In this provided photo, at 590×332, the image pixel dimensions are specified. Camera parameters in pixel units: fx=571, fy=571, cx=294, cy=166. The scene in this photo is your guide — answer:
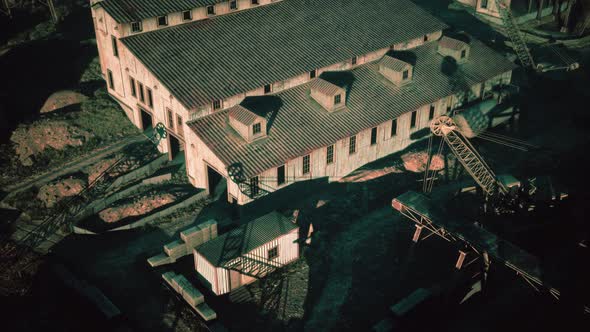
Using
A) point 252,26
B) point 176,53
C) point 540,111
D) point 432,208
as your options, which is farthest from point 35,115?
point 540,111

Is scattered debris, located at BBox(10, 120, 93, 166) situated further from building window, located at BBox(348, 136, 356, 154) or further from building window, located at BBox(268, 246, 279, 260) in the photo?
building window, located at BBox(348, 136, 356, 154)

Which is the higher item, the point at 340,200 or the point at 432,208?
the point at 432,208

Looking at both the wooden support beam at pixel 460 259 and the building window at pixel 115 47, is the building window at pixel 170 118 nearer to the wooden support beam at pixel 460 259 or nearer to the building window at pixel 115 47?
the building window at pixel 115 47

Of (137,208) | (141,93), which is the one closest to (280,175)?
(137,208)

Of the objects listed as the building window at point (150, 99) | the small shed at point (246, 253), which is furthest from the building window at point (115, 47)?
the small shed at point (246, 253)

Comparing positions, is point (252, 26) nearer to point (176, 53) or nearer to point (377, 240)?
point (176, 53)
